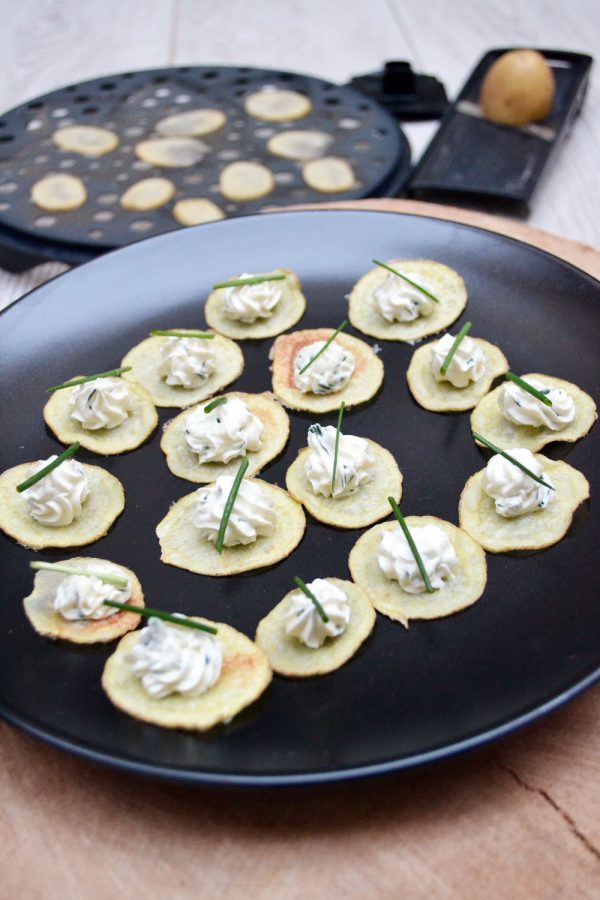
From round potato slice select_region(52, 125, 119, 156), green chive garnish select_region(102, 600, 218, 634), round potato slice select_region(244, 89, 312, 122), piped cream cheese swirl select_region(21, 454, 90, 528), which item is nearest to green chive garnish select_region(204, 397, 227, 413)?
piped cream cheese swirl select_region(21, 454, 90, 528)

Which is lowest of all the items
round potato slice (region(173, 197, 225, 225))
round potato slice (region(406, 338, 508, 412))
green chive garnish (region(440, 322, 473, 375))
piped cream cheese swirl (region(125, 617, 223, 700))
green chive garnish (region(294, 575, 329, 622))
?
round potato slice (region(173, 197, 225, 225))

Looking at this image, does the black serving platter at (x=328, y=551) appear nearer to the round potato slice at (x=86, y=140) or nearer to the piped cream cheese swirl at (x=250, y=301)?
the piped cream cheese swirl at (x=250, y=301)

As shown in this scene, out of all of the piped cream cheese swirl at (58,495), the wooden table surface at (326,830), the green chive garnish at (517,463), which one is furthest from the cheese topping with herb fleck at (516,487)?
the piped cream cheese swirl at (58,495)

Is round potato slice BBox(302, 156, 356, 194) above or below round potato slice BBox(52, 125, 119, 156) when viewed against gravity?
above

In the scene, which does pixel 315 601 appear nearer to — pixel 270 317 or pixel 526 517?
pixel 526 517

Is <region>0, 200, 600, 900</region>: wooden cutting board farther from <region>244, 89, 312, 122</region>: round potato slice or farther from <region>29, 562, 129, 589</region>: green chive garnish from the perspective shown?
<region>244, 89, 312, 122</region>: round potato slice

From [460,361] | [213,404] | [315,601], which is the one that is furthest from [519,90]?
[315,601]
